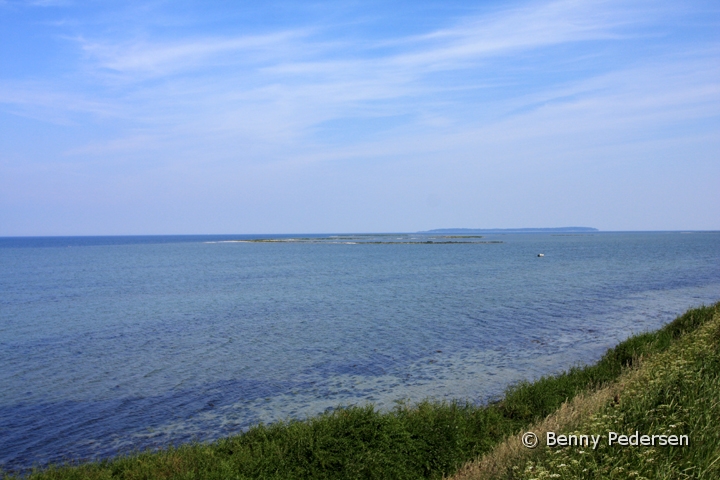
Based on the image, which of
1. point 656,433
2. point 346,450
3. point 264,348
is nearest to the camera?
point 656,433

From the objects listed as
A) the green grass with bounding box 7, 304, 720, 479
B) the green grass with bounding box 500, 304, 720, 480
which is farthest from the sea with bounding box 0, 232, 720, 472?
the green grass with bounding box 500, 304, 720, 480

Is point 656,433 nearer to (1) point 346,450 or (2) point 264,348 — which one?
(1) point 346,450

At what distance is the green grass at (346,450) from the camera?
11.5 meters

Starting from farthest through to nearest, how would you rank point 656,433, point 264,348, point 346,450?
point 264,348
point 346,450
point 656,433

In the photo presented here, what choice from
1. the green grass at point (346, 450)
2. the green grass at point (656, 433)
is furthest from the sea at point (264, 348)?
the green grass at point (656, 433)

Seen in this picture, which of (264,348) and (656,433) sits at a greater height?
(656,433)

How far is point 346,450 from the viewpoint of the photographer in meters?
12.2

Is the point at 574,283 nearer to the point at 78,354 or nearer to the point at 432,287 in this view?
the point at 432,287

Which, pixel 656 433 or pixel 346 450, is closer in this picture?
pixel 656 433

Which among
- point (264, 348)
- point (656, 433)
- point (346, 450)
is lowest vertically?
point (264, 348)

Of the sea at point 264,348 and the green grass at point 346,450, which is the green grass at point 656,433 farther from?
the sea at point 264,348

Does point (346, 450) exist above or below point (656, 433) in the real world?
below

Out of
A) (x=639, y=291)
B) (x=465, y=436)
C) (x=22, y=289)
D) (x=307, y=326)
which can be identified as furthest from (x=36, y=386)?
(x=639, y=291)

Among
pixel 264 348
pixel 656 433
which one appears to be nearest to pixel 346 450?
pixel 656 433
